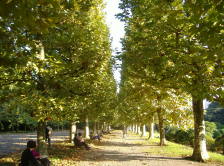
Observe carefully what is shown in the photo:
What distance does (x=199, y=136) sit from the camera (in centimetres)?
1416

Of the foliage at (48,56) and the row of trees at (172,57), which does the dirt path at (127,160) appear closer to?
the row of trees at (172,57)

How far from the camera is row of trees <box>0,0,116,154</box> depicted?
482 centimetres

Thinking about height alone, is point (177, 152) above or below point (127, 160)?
below

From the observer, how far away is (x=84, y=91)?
14852 mm

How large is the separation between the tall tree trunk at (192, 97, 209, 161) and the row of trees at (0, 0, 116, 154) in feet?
20.9

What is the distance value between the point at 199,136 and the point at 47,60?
31.5 feet

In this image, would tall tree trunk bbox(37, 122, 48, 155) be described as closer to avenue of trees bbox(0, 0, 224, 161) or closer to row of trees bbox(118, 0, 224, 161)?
avenue of trees bbox(0, 0, 224, 161)

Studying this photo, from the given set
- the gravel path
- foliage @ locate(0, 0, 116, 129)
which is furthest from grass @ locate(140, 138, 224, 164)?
the gravel path

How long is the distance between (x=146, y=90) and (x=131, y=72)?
3691 mm

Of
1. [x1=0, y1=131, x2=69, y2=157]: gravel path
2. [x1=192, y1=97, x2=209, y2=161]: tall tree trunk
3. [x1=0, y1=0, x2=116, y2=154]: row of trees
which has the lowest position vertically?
[x1=0, y1=131, x2=69, y2=157]: gravel path

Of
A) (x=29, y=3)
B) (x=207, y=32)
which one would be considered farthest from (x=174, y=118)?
(x=29, y=3)

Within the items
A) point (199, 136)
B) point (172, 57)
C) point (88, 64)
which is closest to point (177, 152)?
point (199, 136)

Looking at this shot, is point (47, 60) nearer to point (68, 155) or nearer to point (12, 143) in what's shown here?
point (68, 155)

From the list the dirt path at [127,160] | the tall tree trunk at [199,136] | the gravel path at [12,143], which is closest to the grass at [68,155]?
the dirt path at [127,160]
